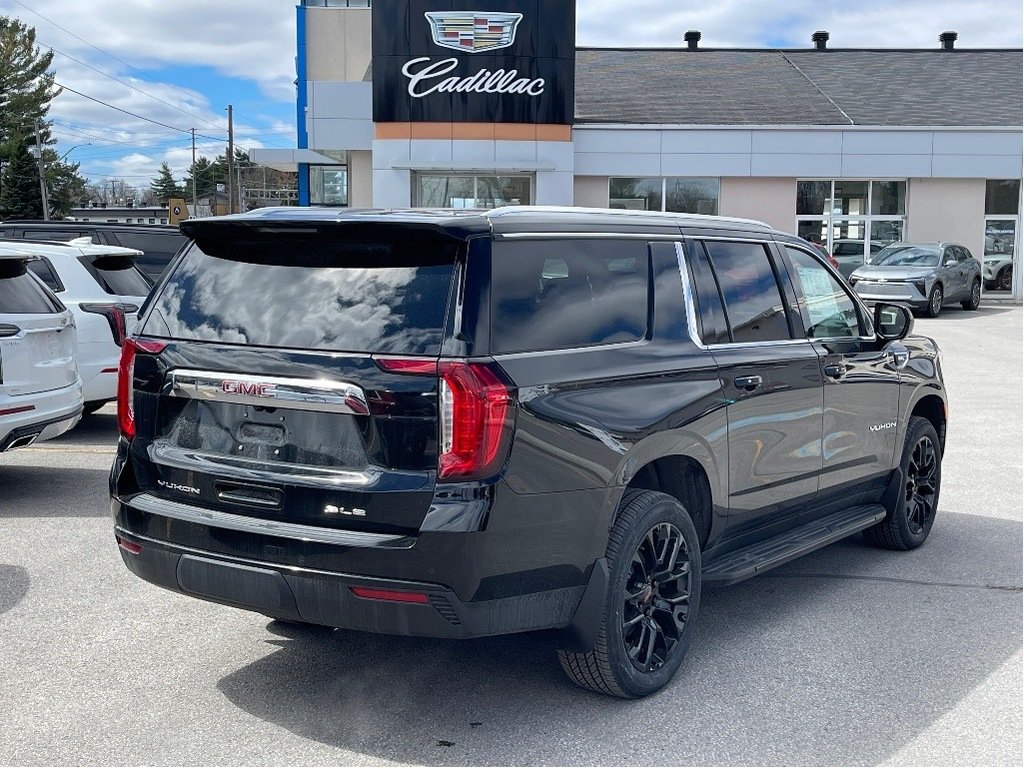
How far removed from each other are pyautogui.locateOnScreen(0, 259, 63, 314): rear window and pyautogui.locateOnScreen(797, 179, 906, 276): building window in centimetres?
2784

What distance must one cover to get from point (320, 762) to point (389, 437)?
1148mm

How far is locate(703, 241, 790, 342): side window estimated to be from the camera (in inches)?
208

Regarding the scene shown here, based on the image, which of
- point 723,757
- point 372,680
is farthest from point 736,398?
point 372,680

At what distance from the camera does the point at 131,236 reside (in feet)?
45.3

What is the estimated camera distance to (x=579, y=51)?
136 ft

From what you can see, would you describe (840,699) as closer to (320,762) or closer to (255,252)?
(320,762)

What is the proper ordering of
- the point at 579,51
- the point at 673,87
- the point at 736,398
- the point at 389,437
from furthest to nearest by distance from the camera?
the point at 579,51 < the point at 673,87 < the point at 736,398 < the point at 389,437

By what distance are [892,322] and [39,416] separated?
5.74 m

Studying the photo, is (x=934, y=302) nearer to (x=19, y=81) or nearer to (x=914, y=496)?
(x=914, y=496)

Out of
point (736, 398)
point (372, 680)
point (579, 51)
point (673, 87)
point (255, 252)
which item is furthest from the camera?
point (579, 51)

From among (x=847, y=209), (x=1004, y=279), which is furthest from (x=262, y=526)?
(x=1004, y=279)

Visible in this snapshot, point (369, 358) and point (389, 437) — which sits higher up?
point (369, 358)

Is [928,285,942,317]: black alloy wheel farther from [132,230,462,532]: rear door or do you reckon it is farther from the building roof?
[132,230,462,532]: rear door

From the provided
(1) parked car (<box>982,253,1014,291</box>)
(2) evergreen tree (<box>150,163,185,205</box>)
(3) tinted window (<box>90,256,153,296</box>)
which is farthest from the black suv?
(2) evergreen tree (<box>150,163,185,205</box>)
